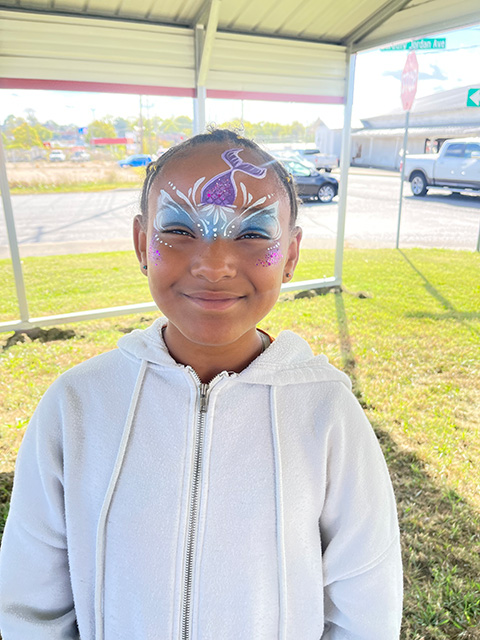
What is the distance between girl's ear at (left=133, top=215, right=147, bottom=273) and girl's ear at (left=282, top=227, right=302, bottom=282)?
0.31m

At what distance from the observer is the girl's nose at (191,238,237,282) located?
0.92 m

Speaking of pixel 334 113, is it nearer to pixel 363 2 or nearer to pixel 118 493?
pixel 363 2

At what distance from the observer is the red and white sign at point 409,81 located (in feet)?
26.1

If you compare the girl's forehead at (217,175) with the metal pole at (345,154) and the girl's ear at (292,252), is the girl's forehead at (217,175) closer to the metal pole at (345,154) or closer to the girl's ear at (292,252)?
the girl's ear at (292,252)

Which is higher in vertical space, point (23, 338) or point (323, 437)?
point (323, 437)

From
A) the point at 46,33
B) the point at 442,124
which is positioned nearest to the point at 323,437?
the point at 46,33

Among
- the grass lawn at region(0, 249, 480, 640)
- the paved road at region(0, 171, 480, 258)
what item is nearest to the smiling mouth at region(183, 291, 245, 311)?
the grass lawn at region(0, 249, 480, 640)

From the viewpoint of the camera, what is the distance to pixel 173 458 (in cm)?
95

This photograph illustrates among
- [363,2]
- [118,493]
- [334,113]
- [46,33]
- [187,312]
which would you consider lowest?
[118,493]

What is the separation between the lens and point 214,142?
0.99m

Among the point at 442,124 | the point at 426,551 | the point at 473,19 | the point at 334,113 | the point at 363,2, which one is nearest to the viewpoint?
the point at 426,551

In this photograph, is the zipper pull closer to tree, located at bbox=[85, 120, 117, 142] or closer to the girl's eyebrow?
the girl's eyebrow

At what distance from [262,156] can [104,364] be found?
21.7 inches

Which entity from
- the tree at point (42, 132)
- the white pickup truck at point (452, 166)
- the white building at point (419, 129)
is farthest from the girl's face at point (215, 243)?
the white building at point (419, 129)
